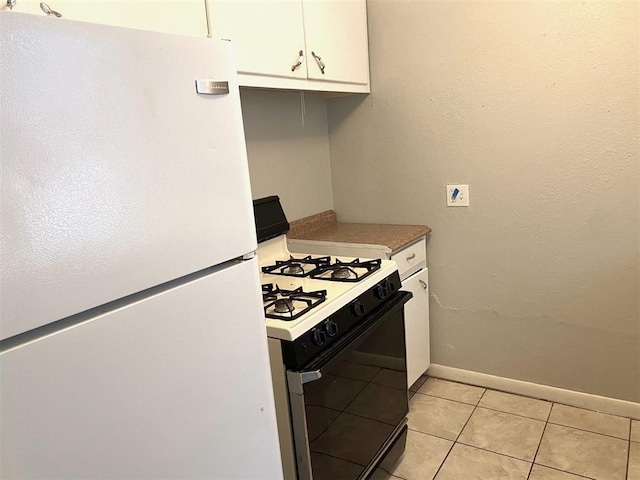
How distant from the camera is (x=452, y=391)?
2.64 metres

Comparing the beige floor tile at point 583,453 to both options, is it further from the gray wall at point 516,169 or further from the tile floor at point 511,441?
the gray wall at point 516,169

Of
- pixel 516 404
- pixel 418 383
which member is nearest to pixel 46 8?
pixel 418 383

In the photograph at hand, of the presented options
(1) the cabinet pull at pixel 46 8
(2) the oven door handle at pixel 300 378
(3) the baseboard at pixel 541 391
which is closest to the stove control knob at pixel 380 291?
(2) the oven door handle at pixel 300 378

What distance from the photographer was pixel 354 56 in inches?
96.0

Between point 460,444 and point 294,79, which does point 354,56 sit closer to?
point 294,79

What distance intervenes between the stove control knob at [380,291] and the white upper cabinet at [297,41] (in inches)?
33.8

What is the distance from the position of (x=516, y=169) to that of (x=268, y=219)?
1192mm

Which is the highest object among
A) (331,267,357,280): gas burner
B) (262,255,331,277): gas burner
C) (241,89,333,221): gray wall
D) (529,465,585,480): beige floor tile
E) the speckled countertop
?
(241,89,333,221): gray wall

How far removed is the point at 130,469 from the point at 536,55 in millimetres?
2220

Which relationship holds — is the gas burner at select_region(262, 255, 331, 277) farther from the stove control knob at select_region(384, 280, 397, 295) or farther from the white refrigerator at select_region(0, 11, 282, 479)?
the white refrigerator at select_region(0, 11, 282, 479)

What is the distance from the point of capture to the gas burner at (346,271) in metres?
1.82

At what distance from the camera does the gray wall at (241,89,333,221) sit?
7.63 feet

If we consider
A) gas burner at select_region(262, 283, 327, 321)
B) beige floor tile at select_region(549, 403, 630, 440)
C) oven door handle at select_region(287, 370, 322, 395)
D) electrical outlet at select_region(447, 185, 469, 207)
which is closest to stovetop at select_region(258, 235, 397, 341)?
gas burner at select_region(262, 283, 327, 321)

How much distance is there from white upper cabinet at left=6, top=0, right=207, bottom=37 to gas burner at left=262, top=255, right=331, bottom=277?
92cm
